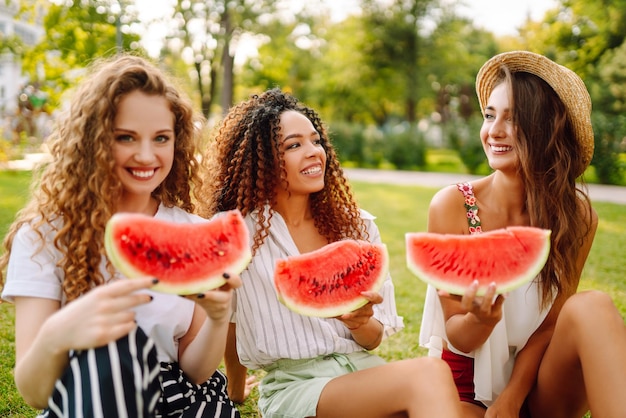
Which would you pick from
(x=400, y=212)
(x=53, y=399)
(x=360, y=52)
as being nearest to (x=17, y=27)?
(x=360, y=52)

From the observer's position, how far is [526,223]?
288 cm

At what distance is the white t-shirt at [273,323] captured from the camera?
8.07 feet

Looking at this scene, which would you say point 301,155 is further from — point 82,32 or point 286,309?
point 82,32

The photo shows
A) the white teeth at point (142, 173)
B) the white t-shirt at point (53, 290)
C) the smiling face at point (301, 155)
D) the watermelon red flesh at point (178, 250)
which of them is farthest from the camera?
the smiling face at point (301, 155)

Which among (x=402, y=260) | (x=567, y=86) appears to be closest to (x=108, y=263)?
(x=567, y=86)

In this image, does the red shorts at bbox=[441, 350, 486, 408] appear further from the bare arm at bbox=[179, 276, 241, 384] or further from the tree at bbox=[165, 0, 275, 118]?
the tree at bbox=[165, 0, 275, 118]

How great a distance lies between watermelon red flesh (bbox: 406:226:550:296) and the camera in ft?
7.03

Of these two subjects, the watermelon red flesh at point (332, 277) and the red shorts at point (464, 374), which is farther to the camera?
the red shorts at point (464, 374)

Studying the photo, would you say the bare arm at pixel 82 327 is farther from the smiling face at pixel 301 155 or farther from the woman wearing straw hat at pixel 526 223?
the woman wearing straw hat at pixel 526 223

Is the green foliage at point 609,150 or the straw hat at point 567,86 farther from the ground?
the straw hat at point 567,86

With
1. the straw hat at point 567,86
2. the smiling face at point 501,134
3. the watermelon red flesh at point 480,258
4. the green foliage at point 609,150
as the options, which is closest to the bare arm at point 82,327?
the watermelon red flesh at point 480,258

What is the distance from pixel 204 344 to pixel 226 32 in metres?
22.2

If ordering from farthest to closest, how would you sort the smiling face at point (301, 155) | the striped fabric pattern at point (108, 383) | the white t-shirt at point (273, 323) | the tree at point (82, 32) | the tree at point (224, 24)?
1. the tree at point (224, 24)
2. the tree at point (82, 32)
3. the smiling face at point (301, 155)
4. the white t-shirt at point (273, 323)
5. the striped fabric pattern at point (108, 383)

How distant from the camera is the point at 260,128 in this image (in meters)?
2.77
